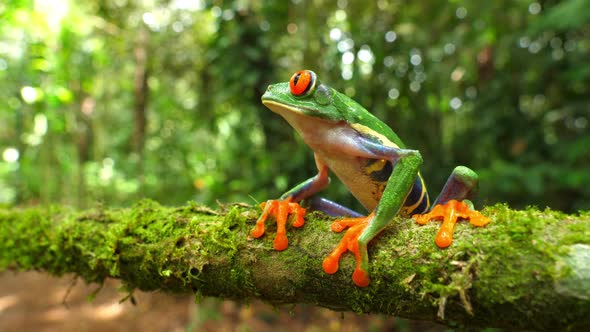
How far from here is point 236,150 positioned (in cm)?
530

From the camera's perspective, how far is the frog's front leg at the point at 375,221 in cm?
141

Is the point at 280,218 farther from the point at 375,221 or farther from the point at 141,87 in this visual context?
the point at 141,87

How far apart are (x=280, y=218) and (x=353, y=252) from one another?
38cm

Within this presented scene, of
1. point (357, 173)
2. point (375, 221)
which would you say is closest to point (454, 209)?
point (375, 221)

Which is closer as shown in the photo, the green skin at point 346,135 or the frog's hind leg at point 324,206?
the green skin at point 346,135

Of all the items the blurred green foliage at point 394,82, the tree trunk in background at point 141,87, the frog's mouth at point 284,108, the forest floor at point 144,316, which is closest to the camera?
the frog's mouth at point 284,108

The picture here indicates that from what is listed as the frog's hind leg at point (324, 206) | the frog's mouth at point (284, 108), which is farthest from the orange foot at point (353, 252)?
the frog's hind leg at point (324, 206)

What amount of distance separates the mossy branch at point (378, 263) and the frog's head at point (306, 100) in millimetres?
452

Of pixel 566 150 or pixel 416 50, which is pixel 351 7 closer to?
pixel 416 50

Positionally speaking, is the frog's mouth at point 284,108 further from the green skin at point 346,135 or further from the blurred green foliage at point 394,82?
the blurred green foliage at point 394,82

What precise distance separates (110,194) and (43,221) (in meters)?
5.84

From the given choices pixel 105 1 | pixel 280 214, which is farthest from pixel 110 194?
pixel 280 214

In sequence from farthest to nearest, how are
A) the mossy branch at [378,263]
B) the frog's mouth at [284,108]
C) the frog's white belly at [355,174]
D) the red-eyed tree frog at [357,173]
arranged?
1. the frog's white belly at [355,174]
2. the frog's mouth at [284,108]
3. the red-eyed tree frog at [357,173]
4. the mossy branch at [378,263]

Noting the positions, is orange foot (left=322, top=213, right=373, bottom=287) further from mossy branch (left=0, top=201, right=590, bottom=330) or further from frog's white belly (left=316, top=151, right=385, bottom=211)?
frog's white belly (left=316, top=151, right=385, bottom=211)
